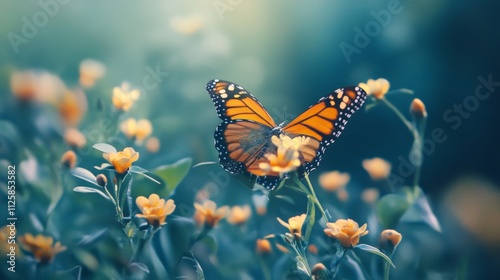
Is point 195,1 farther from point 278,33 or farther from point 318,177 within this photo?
point 318,177

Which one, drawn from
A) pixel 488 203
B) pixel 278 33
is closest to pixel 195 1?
pixel 278 33

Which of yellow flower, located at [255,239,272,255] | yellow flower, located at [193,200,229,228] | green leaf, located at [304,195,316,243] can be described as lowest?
yellow flower, located at [255,239,272,255]

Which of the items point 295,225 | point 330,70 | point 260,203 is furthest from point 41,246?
point 330,70

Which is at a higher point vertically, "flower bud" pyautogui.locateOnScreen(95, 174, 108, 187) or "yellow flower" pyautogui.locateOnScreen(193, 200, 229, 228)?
"flower bud" pyautogui.locateOnScreen(95, 174, 108, 187)

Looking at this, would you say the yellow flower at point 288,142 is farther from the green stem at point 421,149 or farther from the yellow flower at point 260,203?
the green stem at point 421,149

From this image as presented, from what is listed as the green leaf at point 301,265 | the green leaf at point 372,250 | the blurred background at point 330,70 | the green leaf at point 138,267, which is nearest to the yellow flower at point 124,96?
the blurred background at point 330,70

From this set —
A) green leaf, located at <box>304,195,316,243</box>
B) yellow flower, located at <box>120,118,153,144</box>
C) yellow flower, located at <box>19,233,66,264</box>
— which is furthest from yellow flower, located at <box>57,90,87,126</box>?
green leaf, located at <box>304,195,316,243</box>

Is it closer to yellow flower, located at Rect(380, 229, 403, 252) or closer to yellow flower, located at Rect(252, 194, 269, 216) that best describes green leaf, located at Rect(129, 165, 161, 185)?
yellow flower, located at Rect(252, 194, 269, 216)
